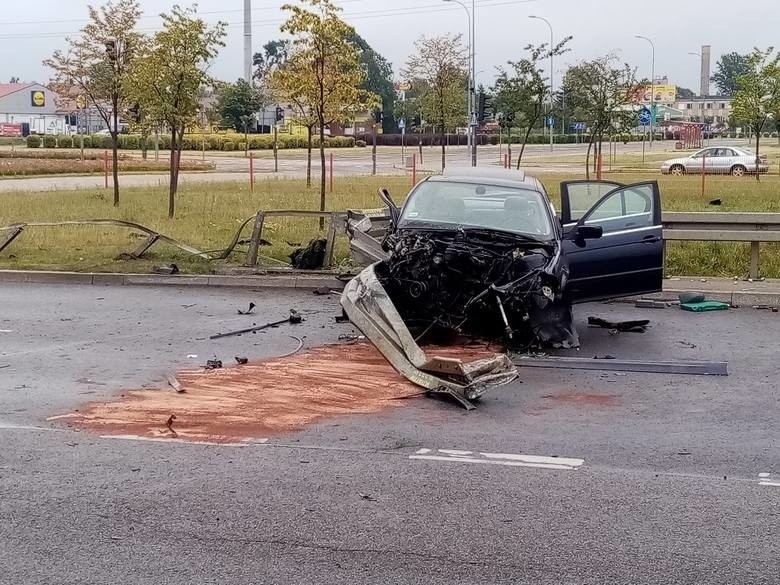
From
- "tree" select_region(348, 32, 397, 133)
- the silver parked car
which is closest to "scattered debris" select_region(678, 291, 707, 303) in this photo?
the silver parked car

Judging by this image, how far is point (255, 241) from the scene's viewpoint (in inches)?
596

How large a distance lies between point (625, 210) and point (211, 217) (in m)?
12.8

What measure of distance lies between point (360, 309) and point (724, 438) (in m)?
3.53

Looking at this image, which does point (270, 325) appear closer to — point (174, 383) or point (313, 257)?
point (174, 383)

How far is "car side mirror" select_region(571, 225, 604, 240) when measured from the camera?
10797 mm

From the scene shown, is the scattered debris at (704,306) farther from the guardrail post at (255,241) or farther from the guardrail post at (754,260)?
the guardrail post at (255,241)

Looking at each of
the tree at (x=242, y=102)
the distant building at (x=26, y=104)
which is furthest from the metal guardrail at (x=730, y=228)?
the distant building at (x=26, y=104)

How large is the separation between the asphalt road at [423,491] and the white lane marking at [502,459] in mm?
24

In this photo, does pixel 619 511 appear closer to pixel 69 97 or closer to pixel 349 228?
pixel 349 228

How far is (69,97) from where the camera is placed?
1483 inches

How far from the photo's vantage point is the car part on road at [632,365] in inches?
368

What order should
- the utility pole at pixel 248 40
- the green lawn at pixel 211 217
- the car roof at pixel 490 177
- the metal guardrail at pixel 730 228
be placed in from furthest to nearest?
the utility pole at pixel 248 40
the green lawn at pixel 211 217
the metal guardrail at pixel 730 228
the car roof at pixel 490 177

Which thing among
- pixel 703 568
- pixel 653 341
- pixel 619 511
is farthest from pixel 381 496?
pixel 653 341

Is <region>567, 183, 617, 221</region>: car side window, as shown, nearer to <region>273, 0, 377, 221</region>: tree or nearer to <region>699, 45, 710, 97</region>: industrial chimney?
<region>273, 0, 377, 221</region>: tree
